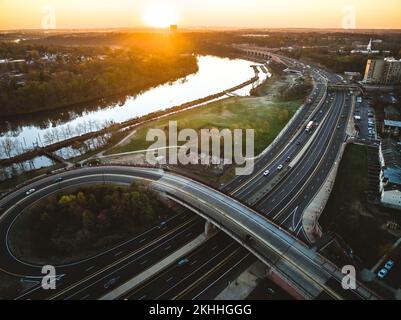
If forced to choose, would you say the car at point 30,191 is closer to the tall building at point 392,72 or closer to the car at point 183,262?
the car at point 183,262

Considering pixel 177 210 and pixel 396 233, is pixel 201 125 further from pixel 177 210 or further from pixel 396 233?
pixel 396 233

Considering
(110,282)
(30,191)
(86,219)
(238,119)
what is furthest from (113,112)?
(110,282)

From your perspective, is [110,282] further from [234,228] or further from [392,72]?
[392,72]

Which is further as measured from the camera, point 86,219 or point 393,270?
point 86,219

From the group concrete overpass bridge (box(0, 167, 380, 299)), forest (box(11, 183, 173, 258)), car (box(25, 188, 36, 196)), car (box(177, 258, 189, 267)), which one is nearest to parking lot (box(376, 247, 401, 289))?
concrete overpass bridge (box(0, 167, 380, 299))

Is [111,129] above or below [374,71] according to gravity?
below
